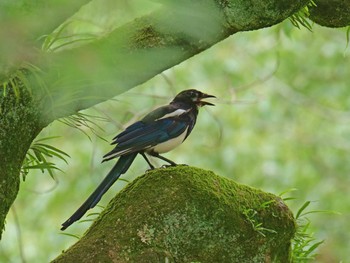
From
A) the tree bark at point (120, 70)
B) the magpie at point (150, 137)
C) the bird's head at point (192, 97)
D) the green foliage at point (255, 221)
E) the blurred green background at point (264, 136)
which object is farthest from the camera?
the blurred green background at point (264, 136)

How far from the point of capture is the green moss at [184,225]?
2.25 meters

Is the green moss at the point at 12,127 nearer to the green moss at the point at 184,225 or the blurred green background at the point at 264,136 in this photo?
the green moss at the point at 184,225

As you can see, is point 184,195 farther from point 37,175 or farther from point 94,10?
point 37,175

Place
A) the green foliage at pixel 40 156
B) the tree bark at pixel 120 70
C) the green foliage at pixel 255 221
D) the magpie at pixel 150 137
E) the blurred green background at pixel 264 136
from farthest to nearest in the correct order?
1. the blurred green background at pixel 264 136
2. the green foliage at pixel 40 156
3. the magpie at pixel 150 137
4. the green foliage at pixel 255 221
5. the tree bark at pixel 120 70

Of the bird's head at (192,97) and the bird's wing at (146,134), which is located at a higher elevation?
the bird's head at (192,97)

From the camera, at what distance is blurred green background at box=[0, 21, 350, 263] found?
19.8 ft

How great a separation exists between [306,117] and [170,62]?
475cm

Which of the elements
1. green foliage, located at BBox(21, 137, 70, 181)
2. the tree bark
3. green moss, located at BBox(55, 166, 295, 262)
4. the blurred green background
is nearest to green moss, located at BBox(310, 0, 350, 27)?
the tree bark

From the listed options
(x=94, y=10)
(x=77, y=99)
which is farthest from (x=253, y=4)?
(x=94, y=10)

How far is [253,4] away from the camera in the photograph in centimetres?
228

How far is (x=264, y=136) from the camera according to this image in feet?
21.7

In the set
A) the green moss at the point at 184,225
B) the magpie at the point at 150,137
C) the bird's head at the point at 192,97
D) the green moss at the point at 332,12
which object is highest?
the green moss at the point at 332,12

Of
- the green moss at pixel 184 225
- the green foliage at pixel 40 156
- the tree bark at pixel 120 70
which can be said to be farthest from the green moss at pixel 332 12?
the green foliage at pixel 40 156

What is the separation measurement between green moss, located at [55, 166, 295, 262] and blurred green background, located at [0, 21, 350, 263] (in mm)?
3265
